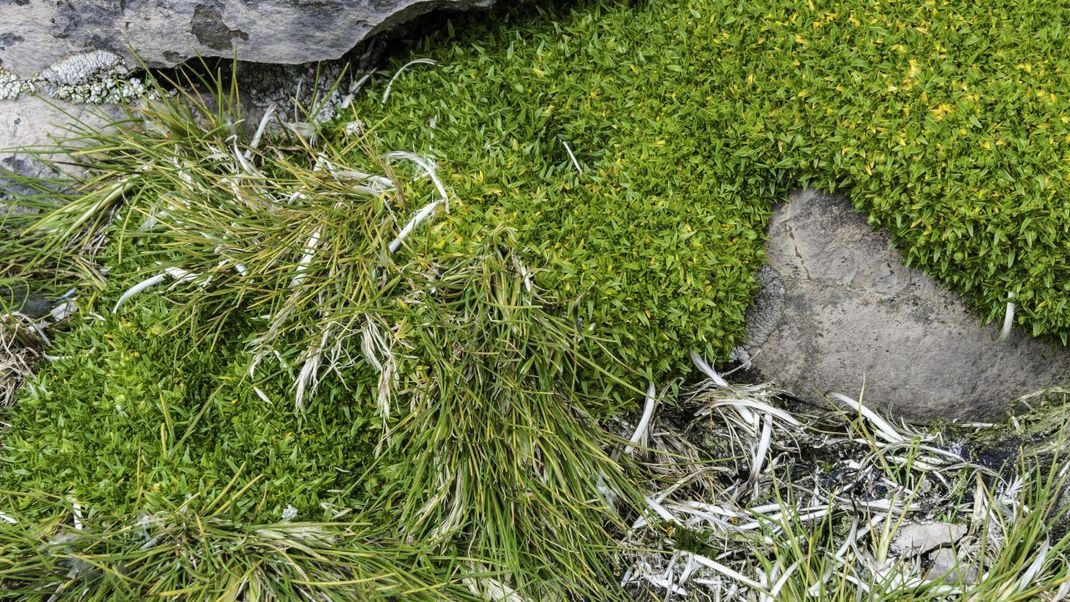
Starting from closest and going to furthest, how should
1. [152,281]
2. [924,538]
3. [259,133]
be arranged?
[924,538] < [152,281] < [259,133]

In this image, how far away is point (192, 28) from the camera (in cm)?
312

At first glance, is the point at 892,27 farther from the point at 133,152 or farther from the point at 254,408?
the point at 133,152

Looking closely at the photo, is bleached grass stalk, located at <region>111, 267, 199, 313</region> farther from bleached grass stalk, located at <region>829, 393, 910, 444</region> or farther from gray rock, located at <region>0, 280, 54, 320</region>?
bleached grass stalk, located at <region>829, 393, 910, 444</region>

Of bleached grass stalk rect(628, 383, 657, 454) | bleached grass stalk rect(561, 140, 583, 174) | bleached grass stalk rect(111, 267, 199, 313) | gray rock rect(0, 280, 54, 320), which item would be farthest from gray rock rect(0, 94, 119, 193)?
bleached grass stalk rect(628, 383, 657, 454)

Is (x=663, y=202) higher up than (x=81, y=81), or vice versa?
(x=663, y=202)

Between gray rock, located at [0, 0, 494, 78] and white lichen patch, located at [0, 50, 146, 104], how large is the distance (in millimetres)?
27

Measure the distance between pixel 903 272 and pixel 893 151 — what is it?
44cm

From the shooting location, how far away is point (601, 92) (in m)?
3.14

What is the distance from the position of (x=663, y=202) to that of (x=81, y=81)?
7.52ft

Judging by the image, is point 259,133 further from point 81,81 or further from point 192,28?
point 81,81

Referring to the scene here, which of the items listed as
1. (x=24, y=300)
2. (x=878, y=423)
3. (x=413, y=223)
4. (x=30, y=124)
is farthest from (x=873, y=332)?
(x=30, y=124)

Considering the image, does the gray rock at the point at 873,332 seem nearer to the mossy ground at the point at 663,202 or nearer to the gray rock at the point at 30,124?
the mossy ground at the point at 663,202

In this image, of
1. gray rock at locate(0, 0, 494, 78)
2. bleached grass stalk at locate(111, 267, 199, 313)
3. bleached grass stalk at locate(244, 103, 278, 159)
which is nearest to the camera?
bleached grass stalk at locate(111, 267, 199, 313)

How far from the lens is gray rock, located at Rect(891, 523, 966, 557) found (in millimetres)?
2797
